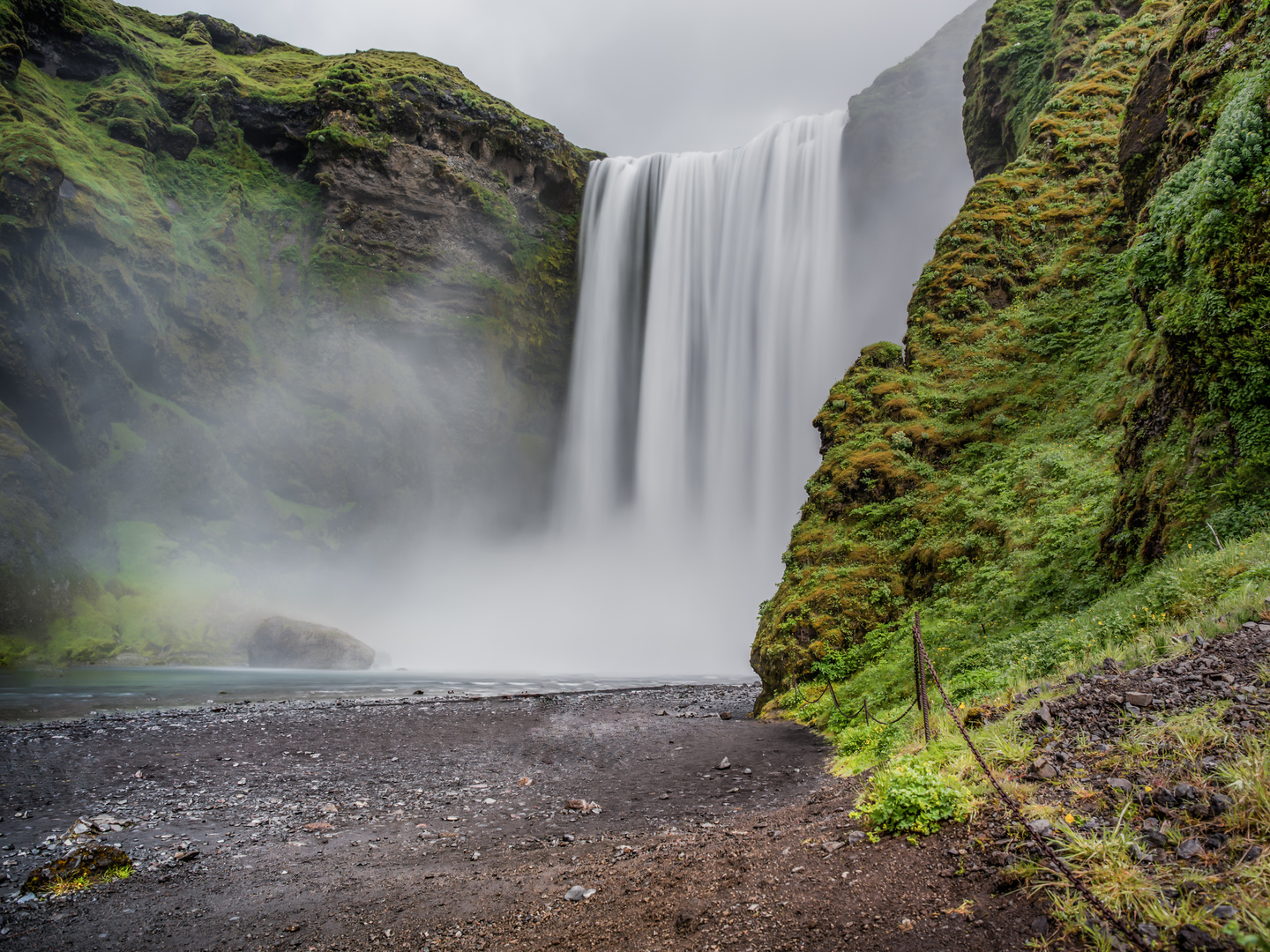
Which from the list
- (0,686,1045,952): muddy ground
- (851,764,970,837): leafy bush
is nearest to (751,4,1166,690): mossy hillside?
(0,686,1045,952): muddy ground

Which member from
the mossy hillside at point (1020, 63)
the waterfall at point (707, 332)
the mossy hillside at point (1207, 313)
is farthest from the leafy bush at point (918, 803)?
the waterfall at point (707, 332)

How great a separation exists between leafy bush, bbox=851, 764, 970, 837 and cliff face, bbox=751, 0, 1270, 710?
3.67 metres

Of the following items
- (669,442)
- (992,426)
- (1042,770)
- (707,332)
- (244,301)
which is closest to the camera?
(1042,770)

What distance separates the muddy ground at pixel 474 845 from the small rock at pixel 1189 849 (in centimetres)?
72

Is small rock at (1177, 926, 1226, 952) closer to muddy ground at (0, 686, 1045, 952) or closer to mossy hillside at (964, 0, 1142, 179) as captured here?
muddy ground at (0, 686, 1045, 952)

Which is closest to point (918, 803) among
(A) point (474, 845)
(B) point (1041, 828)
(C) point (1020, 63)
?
(B) point (1041, 828)

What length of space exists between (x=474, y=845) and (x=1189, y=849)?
237 inches

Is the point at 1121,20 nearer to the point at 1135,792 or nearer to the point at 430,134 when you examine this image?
the point at 1135,792

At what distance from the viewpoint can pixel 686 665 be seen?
33750mm

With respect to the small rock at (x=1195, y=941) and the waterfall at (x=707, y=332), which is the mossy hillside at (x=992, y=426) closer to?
the small rock at (x=1195, y=941)

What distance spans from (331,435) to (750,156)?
3621cm

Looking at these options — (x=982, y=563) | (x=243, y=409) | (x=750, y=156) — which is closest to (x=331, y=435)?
(x=243, y=409)

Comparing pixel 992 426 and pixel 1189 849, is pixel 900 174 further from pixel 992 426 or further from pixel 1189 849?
pixel 1189 849

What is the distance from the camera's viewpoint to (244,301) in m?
41.8
